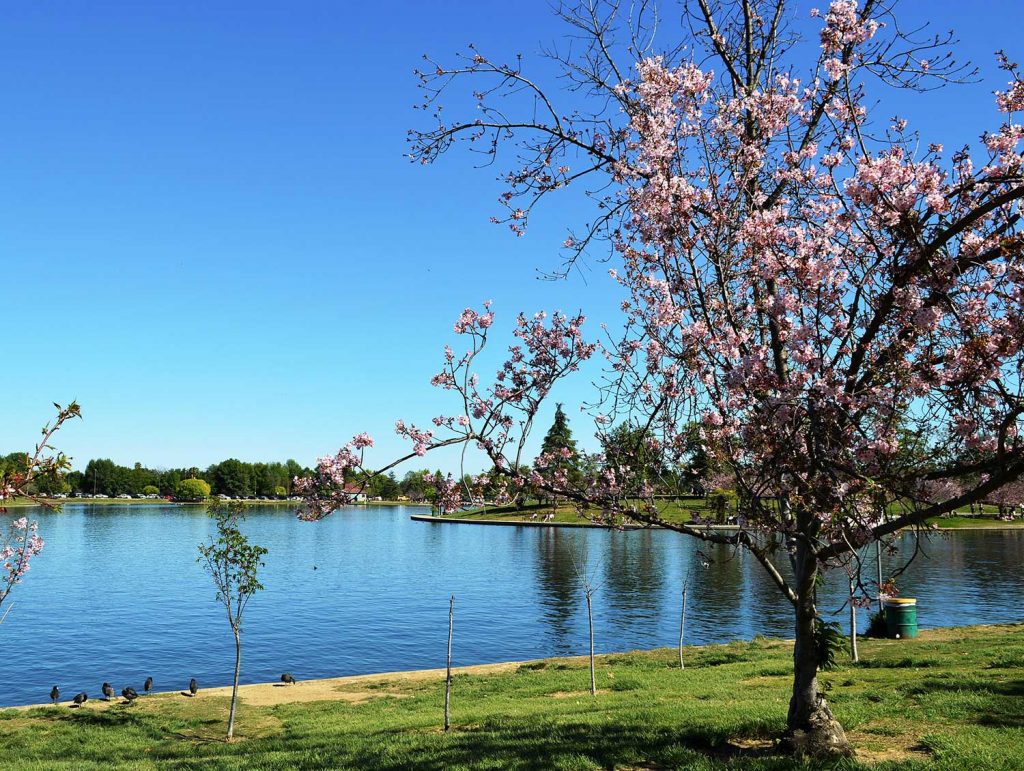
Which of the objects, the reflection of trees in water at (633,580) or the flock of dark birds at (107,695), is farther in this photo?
the reflection of trees in water at (633,580)

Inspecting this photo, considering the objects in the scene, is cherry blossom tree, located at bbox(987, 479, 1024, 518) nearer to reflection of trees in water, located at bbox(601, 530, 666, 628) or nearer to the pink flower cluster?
the pink flower cluster

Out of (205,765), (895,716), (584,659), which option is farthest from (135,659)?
(895,716)

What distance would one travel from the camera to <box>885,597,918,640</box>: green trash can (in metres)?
25.7

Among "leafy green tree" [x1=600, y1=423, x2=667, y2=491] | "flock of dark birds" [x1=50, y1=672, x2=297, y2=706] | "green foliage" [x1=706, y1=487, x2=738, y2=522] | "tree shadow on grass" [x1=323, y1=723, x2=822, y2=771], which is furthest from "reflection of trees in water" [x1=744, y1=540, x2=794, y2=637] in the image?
"leafy green tree" [x1=600, y1=423, x2=667, y2=491]

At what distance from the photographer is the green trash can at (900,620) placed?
25719 mm

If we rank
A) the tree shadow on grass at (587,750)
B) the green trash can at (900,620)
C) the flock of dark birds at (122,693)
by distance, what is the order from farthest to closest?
the green trash can at (900,620)
the flock of dark birds at (122,693)
the tree shadow on grass at (587,750)

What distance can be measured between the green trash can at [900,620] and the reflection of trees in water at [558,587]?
12.7 metres

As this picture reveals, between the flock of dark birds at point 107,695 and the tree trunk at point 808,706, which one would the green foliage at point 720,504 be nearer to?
the tree trunk at point 808,706

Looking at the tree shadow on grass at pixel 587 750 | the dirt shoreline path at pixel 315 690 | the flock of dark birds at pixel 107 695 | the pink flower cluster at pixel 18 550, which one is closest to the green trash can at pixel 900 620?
A: the dirt shoreline path at pixel 315 690

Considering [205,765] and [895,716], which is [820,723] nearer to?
[895,716]

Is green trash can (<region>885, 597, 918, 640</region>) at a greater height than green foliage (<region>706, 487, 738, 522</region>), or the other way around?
green foliage (<region>706, 487, 738, 522</region>)

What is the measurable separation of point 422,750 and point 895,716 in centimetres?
718

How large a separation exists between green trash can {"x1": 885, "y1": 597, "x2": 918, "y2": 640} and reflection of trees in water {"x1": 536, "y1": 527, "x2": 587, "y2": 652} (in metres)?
12.7

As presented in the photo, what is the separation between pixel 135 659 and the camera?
31.5 metres
